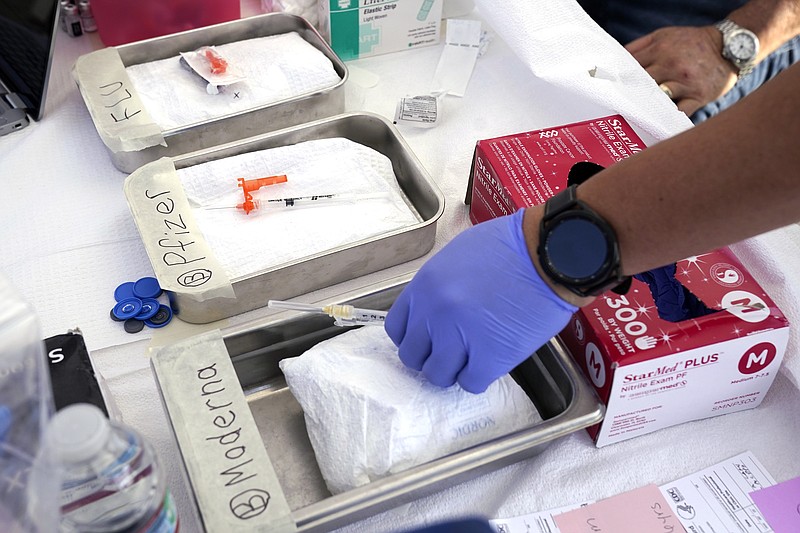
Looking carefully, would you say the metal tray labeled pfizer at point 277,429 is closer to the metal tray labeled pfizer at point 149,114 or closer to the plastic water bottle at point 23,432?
the plastic water bottle at point 23,432

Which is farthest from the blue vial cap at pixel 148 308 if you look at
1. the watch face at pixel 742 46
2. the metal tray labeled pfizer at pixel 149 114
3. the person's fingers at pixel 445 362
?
the watch face at pixel 742 46

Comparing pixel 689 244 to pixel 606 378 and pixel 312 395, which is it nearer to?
pixel 606 378

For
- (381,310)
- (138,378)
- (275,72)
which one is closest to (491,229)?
(381,310)

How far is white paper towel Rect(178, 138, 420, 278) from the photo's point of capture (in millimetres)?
932

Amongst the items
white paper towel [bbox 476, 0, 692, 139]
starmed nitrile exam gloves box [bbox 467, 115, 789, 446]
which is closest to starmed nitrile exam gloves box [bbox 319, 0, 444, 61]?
white paper towel [bbox 476, 0, 692, 139]

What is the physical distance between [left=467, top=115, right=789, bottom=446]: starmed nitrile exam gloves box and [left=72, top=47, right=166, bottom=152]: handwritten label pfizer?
0.55 metres

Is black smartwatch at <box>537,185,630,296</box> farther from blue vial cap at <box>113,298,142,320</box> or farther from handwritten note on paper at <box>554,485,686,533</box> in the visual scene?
blue vial cap at <box>113,298,142,320</box>

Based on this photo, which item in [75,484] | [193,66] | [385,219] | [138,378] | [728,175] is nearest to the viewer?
[75,484]

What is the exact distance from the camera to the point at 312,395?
76 cm

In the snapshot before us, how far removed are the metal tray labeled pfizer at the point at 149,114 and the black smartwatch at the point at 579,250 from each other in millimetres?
561

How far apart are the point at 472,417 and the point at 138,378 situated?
0.40 meters

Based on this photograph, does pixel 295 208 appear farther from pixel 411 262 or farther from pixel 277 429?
pixel 277 429

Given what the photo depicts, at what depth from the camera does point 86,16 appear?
132 centimetres

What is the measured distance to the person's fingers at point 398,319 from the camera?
75 centimetres
